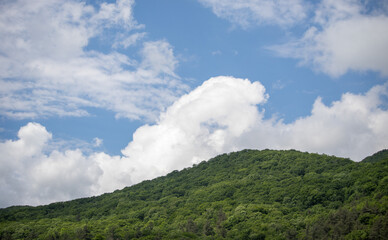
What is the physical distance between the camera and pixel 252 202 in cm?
11819

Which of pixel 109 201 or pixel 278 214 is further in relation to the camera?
pixel 109 201

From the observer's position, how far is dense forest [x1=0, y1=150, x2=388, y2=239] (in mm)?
86438

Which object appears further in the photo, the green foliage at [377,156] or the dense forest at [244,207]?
the green foliage at [377,156]

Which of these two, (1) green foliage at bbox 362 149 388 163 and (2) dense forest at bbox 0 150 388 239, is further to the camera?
(1) green foliage at bbox 362 149 388 163

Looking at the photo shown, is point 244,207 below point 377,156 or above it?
below

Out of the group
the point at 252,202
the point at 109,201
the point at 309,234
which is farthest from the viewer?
the point at 109,201

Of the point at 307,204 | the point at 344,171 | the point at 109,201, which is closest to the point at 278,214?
the point at 307,204

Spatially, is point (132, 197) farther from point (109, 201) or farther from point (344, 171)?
point (344, 171)

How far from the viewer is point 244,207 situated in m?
112

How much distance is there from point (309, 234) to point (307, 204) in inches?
1050

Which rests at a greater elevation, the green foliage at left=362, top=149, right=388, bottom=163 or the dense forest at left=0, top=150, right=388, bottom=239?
the green foliage at left=362, top=149, right=388, bottom=163

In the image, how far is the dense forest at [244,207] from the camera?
8644cm

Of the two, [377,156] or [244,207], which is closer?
[244,207]

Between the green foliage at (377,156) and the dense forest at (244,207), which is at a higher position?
the green foliage at (377,156)
